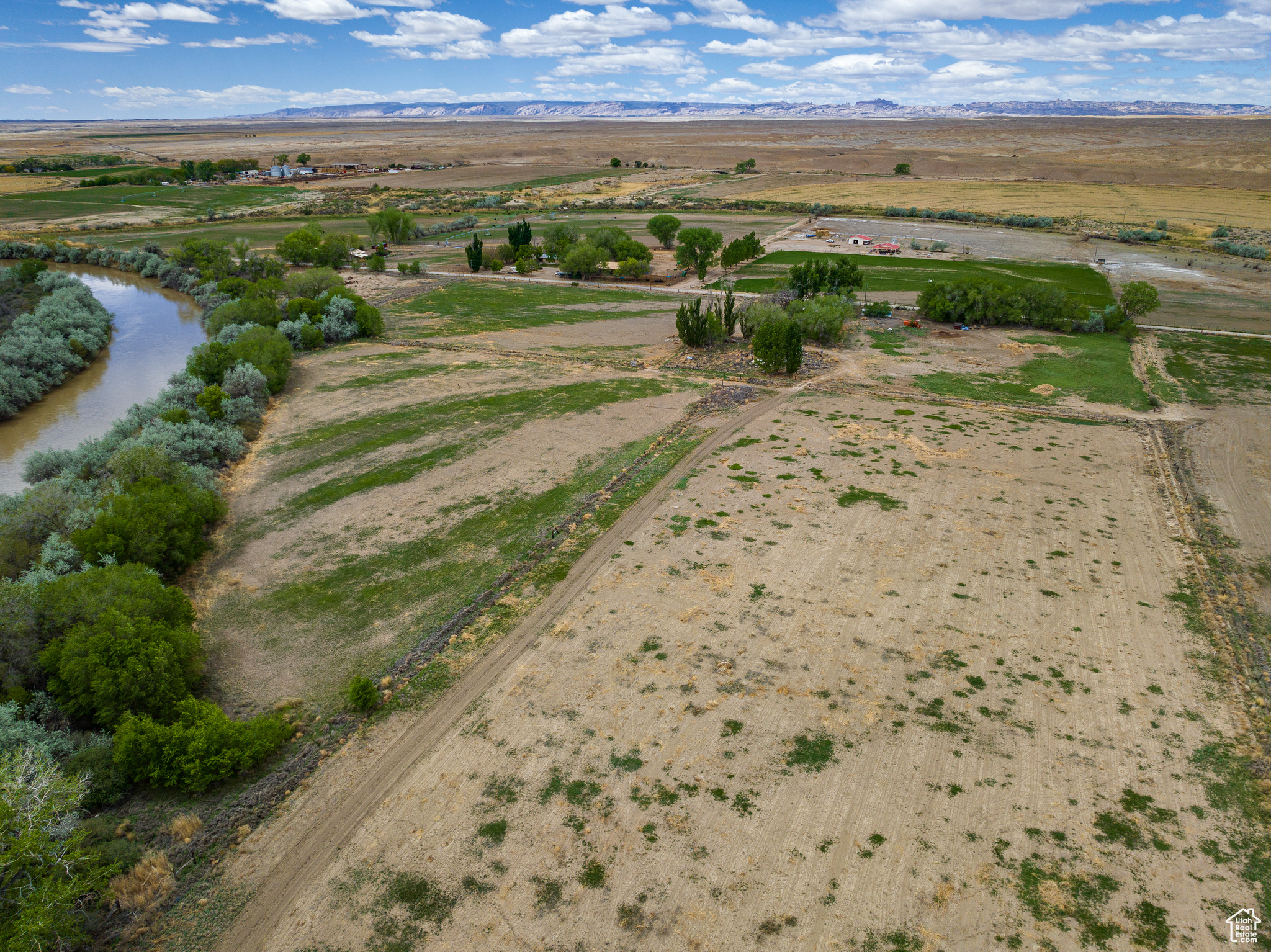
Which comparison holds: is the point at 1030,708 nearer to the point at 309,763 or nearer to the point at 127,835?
the point at 309,763

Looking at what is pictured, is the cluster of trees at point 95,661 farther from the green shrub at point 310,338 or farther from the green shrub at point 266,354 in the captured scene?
the green shrub at point 310,338

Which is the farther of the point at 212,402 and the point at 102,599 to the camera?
the point at 212,402

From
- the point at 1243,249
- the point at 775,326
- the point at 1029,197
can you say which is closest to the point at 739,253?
the point at 775,326

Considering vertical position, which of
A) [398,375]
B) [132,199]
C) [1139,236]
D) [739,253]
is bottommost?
[398,375]

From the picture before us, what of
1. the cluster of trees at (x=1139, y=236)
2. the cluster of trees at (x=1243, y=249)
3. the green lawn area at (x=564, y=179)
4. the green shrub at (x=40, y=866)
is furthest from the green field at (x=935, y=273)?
the green lawn area at (x=564, y=179)

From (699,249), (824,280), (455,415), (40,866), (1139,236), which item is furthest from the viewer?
(1139,236)

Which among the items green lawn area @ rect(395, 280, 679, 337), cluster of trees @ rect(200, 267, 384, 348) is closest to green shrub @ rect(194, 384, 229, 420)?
cluster of trees @ rect(200, 267, 384, 348)

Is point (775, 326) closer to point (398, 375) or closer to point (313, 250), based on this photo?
point (398, 375)
